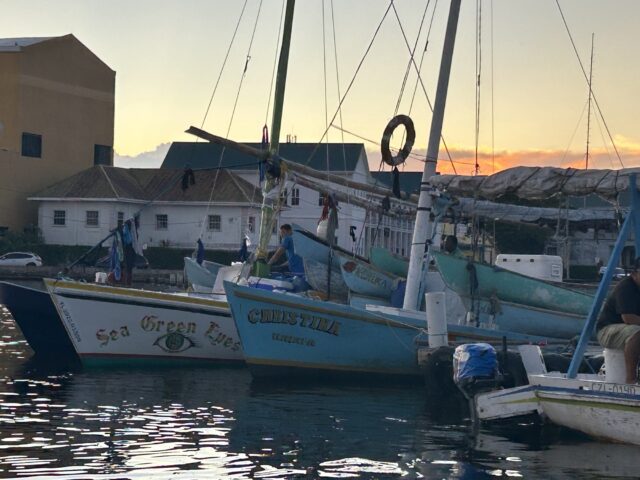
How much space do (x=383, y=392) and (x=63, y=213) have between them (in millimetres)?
56756

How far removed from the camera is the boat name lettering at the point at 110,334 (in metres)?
23.1

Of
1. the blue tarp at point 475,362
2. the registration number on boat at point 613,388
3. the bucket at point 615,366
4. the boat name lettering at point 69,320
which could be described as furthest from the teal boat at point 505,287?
the registration number on boat at point 613,388

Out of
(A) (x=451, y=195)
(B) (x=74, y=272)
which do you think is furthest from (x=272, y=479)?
(B) (x=74, y=272)

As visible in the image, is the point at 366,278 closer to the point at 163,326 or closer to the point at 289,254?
the point at 289,254

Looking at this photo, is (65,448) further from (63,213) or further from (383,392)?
(63,213)

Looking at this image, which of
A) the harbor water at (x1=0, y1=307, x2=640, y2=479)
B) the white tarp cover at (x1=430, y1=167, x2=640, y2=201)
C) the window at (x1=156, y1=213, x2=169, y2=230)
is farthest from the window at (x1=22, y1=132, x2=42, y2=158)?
the white tarp cover at (x1=430, y1=167, x2=640, y2=201)

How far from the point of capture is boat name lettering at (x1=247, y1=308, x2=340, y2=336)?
68.1 feet

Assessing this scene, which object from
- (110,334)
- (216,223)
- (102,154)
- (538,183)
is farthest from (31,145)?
(538,183)

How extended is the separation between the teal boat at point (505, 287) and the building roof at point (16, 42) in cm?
5740

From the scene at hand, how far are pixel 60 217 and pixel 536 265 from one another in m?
51.8

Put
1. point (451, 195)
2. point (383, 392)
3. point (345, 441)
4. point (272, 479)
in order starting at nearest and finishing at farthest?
point (272, 479)
point (345, 441)
point (383, 392)
point (451, 195)

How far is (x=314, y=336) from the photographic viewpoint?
20828 millimetres

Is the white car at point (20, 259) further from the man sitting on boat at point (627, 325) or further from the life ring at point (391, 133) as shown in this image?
the man sitting on boat at point (627, 325)

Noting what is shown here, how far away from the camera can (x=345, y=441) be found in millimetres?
15312
